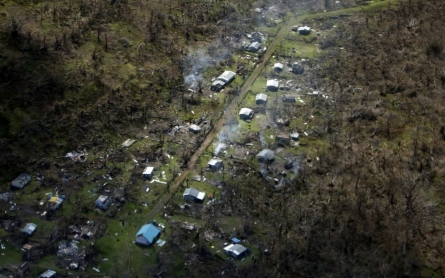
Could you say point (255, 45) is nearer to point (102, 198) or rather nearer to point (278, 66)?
point (278, 66)

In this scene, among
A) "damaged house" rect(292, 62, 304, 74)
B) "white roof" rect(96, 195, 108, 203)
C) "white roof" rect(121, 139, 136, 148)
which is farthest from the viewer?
"damaged house" rect(292, 62, 304, 74)

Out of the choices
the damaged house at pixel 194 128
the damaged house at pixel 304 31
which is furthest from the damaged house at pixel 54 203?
the damaged house at pixel 304 31

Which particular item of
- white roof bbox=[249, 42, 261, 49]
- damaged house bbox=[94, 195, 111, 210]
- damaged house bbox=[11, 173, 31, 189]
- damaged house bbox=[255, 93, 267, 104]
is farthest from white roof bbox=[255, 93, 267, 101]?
damaged house bbox=[11, 173, 31, 189]

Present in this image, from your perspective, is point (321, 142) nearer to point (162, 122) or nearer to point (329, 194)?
point (329, 194)

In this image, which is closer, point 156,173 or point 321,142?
point 156,173

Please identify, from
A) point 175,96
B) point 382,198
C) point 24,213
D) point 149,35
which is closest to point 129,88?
point 175,96

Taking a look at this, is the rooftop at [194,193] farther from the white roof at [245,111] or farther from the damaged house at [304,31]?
the damaged house at [304,31]

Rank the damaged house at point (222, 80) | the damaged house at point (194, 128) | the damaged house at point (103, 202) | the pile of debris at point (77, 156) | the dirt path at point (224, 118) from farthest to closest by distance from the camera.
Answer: the damaged house at point (222, 80) < the damaged house at point (194, 128) < the pile of debris at point (77, 156) < the dirt path at point (224, 118) < the damaged house at point (103, 202)

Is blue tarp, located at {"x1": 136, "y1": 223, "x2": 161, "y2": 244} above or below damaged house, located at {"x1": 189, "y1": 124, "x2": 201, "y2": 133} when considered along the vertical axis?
above

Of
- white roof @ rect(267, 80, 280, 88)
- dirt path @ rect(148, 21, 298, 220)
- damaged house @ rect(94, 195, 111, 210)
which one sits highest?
damaged house @ rect(94, 195, 111, 210)

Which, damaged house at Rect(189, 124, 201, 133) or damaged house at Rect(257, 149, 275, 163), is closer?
damaged house at Rect(257, 149, 275, 163)

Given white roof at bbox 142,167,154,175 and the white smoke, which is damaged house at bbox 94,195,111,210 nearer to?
white roof at bbox 142,167,154,175
